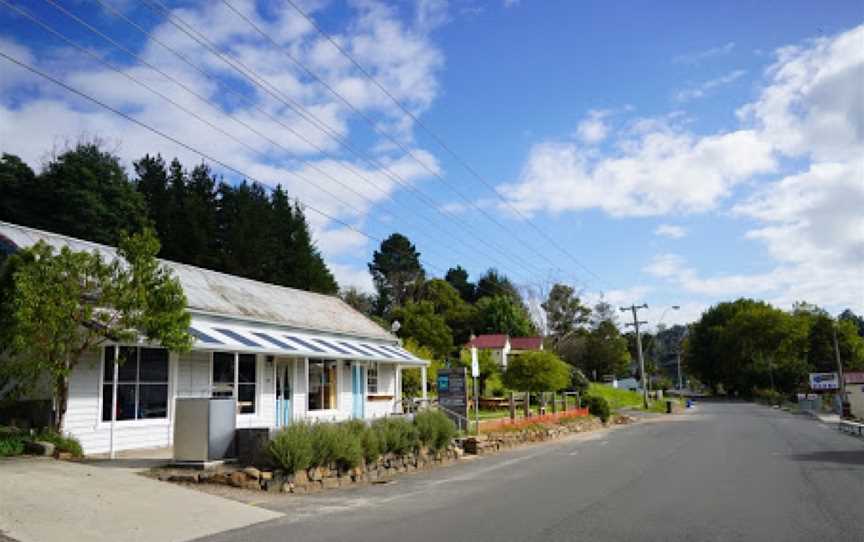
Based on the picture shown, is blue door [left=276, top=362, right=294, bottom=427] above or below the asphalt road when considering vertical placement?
above

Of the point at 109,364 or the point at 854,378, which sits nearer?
the point at 109,364

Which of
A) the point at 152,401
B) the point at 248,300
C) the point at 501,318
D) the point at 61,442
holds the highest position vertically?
the point at 501,318

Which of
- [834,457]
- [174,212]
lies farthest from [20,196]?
[834,457]

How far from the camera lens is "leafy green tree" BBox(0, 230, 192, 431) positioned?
12148 mm

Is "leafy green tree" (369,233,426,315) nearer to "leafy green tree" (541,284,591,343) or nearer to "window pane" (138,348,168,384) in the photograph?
"leafy green tree" (541,284,591,343)

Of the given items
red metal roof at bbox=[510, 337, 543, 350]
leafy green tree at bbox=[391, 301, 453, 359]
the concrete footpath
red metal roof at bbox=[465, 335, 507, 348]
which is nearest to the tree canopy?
leafy green tree at bbox=[391, 301, 453, 359]

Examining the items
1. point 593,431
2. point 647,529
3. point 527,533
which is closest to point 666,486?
point 647,529

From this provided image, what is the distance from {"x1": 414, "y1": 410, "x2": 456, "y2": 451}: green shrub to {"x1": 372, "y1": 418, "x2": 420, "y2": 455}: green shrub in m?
0.39

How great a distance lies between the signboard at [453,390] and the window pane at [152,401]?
845 cm

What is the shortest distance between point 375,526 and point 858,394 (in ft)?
167

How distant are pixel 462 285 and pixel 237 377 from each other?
70.1m

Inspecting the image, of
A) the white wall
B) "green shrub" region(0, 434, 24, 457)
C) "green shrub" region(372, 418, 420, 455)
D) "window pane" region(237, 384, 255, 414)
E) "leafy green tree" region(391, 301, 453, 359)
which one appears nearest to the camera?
"green shrub" region(0, 434, 24, 457)

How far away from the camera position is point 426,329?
56344 mm

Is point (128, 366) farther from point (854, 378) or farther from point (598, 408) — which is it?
point (854, 378)
